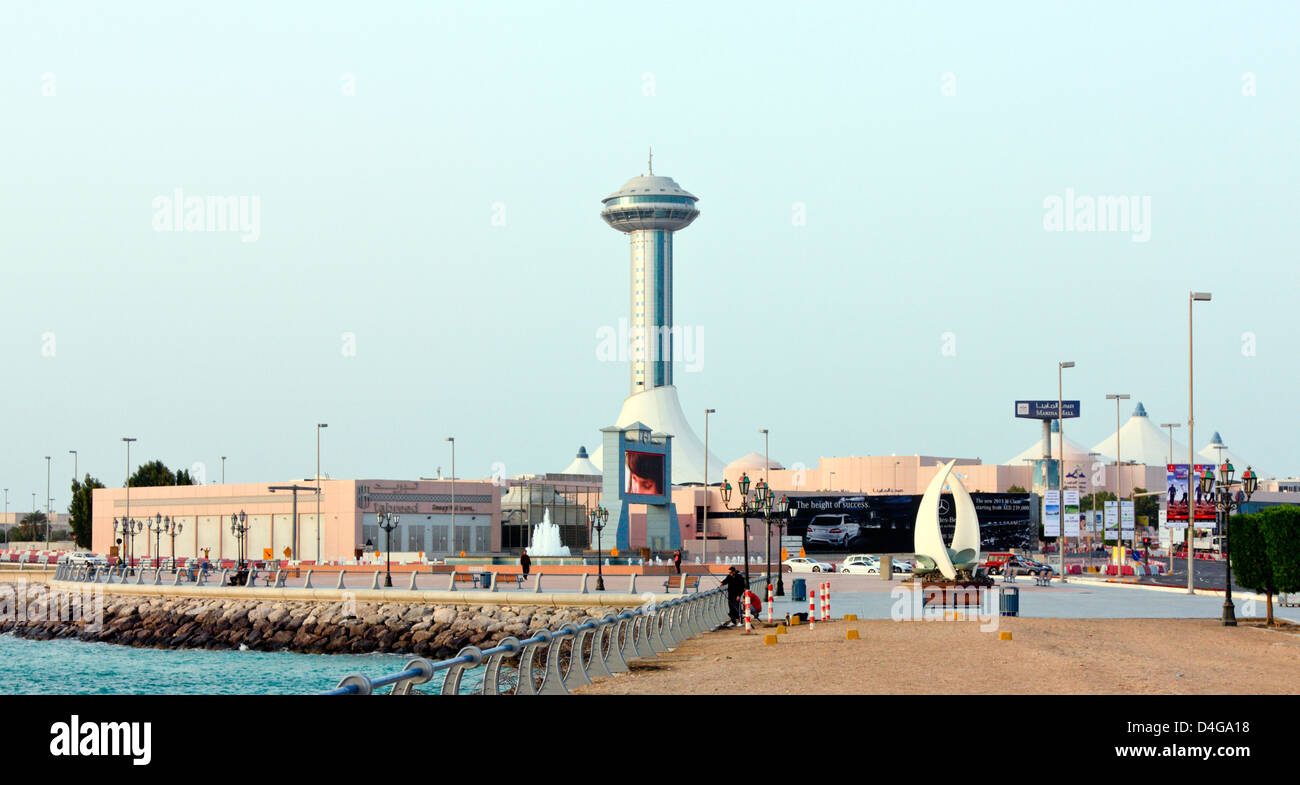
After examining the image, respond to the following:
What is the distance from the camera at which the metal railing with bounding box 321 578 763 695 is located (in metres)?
11.6

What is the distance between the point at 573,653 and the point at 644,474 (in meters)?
74.3

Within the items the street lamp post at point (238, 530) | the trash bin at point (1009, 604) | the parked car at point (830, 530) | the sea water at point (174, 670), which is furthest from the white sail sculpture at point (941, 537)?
the parked car at point (830, 530)

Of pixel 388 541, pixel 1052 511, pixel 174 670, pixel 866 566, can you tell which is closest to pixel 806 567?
pixel 866 566

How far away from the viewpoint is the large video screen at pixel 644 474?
92.5 meters

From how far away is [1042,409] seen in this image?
462 feet

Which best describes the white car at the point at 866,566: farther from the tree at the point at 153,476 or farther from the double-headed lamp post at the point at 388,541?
the tree at the point at 153,476

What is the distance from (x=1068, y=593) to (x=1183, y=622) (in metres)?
17.1

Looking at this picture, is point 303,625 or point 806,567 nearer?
point 303,625

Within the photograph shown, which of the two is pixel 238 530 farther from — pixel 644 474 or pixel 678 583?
pixel 678 583

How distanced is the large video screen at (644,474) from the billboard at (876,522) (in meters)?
17.1
